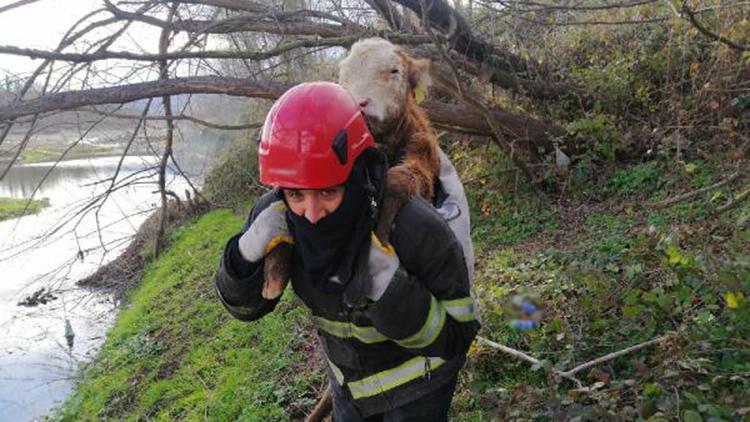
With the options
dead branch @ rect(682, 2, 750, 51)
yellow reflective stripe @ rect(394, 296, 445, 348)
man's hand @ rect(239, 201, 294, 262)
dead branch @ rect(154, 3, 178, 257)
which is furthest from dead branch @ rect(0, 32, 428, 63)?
yellow reflective stripe @ rect(394, 296, 445, 348)

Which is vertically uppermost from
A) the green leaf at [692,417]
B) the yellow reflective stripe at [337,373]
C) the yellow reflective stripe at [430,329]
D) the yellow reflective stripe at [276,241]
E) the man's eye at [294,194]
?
the man's eye at [294,194]

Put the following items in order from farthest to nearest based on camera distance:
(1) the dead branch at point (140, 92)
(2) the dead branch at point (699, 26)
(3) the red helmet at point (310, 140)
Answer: (1) the dead branch at point (140, 92) < (2) the dead branch at point (699, 26) < (3) the red helmet at point (310, 140)

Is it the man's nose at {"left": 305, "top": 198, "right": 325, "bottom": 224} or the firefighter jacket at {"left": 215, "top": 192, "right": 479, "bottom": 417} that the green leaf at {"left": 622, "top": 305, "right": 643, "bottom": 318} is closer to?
the firefighter jacket at {"left": 215, "top": 192, "right": 479, "bottom": 417}

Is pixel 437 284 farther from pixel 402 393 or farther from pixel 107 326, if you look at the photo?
pixel 107 326

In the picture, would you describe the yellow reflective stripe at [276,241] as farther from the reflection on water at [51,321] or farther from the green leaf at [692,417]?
the reflection on water at [51,321]

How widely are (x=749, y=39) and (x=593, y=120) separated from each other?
151 centimetres

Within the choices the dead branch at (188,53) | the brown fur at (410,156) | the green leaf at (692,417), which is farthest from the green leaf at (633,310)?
the dead branch at (188,53)

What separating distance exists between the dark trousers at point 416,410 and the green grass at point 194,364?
249 cm

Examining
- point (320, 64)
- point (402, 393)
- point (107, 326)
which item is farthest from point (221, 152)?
point (402, 393)

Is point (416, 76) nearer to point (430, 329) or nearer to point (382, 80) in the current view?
point (382, 80)

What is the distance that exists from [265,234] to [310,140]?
0.32 metres

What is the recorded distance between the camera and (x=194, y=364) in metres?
6.53

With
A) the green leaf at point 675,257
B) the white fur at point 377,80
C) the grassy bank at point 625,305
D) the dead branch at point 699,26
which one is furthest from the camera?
the dead branch at point 699,26

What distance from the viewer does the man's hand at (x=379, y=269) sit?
1.57 m
